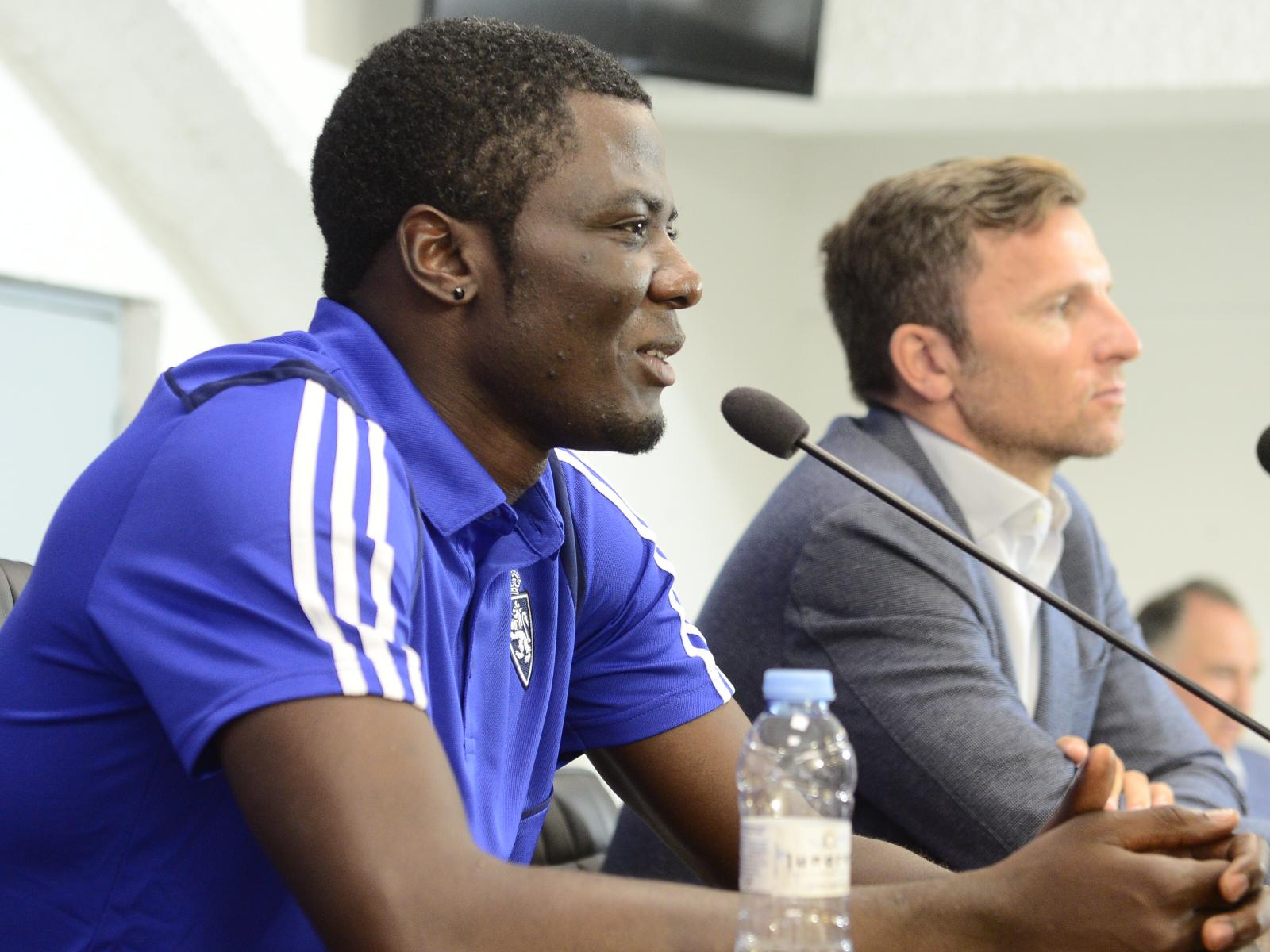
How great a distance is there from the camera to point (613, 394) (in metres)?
1.29

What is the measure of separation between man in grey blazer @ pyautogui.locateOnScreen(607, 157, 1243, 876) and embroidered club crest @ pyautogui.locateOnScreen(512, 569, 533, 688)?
53 cm

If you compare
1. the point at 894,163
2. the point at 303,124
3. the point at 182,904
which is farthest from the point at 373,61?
the point at 894,163

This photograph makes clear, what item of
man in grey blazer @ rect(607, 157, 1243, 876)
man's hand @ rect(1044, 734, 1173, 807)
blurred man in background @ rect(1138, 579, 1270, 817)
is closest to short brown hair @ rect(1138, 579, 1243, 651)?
blurred man in background @ rect(1138, 579, 1270, 817)

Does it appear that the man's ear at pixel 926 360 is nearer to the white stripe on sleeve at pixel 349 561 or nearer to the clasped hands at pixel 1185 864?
the clasped hands at pixel 1185 864

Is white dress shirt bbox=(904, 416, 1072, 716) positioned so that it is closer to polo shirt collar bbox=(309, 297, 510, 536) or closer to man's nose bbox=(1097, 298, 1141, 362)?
man's nose bbox=(1097, 298, 1141, 362)

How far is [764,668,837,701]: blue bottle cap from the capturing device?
0.91 m

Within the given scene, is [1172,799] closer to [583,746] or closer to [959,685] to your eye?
[959,685]

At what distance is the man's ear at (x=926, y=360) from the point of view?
6.76 ft

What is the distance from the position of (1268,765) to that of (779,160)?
1928 millimetres

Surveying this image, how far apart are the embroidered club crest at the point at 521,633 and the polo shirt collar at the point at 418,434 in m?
0.07

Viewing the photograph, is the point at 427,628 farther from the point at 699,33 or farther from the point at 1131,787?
the point at 699,33

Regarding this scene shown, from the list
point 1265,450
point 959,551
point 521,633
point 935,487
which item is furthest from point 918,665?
point 521,633

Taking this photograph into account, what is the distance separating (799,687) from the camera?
91 centimetres

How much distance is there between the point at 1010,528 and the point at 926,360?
25cm
